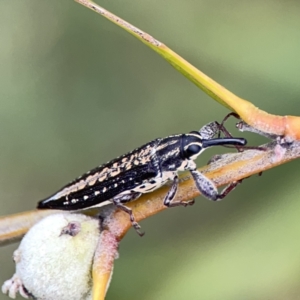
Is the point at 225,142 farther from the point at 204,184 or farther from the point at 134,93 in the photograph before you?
the point at 134,93

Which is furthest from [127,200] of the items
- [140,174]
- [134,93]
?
[134,93]

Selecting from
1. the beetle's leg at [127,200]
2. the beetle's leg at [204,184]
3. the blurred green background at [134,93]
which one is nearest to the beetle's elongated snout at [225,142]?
the beetle's leg at [204,184]

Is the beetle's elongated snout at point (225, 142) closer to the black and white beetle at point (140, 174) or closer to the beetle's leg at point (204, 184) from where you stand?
the black and white beetle at point (140, 174)

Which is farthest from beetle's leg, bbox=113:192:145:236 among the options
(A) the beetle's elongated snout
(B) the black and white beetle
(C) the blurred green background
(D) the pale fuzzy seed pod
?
(C) the blurred green background

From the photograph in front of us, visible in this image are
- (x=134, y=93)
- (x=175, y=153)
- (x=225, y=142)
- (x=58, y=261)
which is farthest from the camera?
(x=134, y=93)

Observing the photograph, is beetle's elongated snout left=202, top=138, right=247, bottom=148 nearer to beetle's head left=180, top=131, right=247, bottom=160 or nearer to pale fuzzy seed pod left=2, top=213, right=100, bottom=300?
beetle's head left=180, top=131, right=247, bottom=160

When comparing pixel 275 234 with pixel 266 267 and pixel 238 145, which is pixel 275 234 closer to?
pixel 266 267

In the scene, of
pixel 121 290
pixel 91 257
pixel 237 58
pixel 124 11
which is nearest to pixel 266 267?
pixel 121 290
